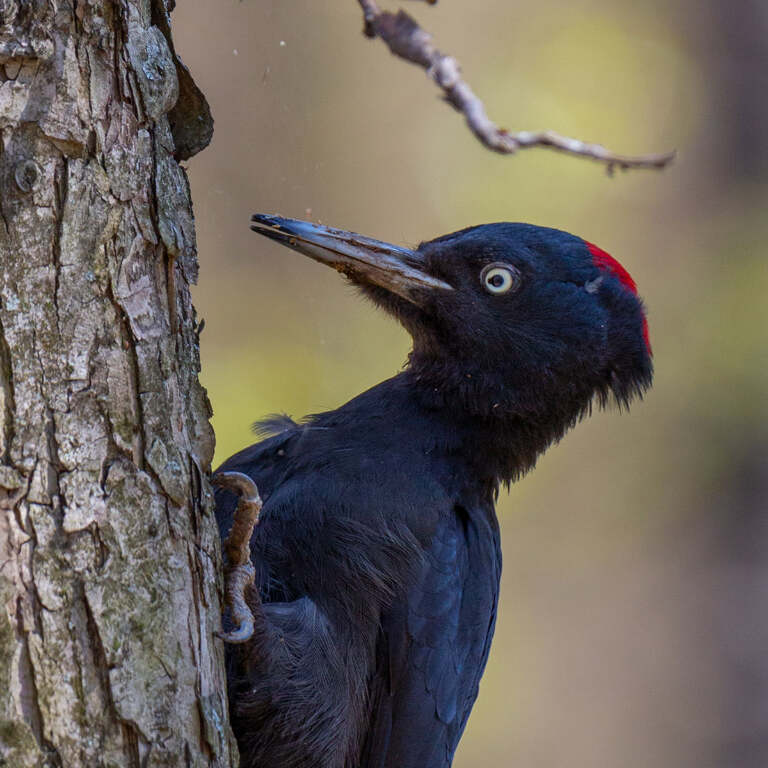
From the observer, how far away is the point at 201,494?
2.24 metres

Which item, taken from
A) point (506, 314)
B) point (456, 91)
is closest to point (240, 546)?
point (506, 314)

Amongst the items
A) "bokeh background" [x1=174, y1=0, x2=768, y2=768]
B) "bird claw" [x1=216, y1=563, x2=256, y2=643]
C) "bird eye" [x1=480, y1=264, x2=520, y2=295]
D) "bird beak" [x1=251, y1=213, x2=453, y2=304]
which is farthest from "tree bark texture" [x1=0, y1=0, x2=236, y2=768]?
"bokeh background" [x1=174, y1=0, x2=768, y2=768]

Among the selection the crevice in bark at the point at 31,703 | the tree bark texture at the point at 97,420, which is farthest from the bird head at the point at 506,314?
the crevice in bark at the point at 31,703

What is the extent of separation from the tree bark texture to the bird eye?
121 centimetres

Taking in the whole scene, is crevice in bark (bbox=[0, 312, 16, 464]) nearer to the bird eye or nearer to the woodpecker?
the woodpecker

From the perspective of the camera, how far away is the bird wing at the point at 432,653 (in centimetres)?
295

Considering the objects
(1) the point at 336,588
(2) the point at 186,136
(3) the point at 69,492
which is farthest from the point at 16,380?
(1) the point at 336,588

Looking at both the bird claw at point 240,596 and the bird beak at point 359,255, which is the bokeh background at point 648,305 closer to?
the bird beak at point 359,255

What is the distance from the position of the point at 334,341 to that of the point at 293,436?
8.15 ft

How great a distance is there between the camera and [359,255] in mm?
3146

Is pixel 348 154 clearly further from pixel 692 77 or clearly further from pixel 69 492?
pixel 69 492

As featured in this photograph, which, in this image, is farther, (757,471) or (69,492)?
(757,471)

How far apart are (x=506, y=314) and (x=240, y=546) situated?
113 cm

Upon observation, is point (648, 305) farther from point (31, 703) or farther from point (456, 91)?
point (31, 703)
